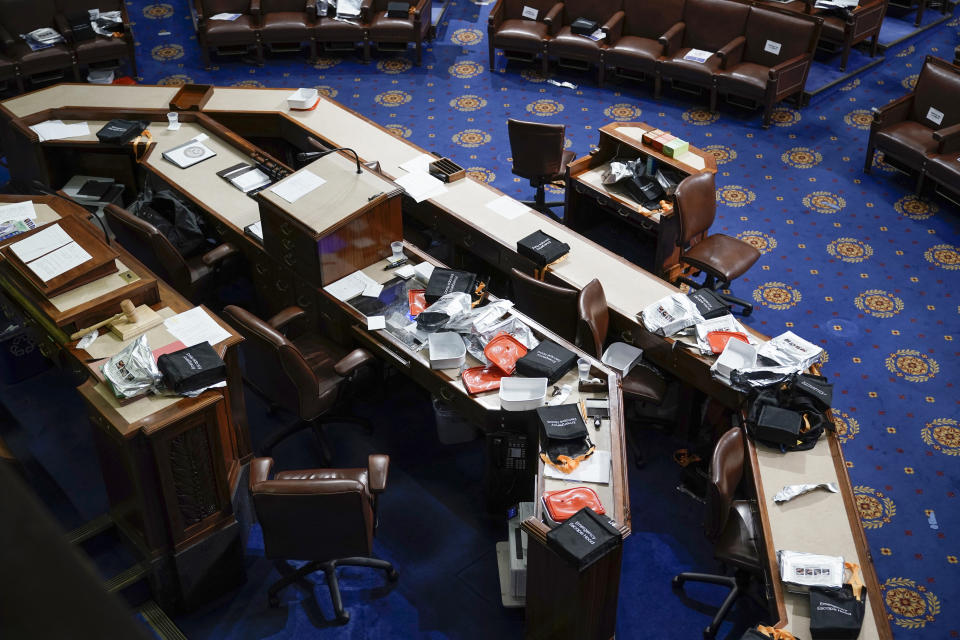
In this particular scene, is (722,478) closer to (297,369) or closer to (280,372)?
(297,369)

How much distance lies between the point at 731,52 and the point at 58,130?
21.1 ft

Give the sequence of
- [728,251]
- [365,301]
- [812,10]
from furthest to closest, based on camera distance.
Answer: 1. [812,10]
2. [728,251]
3. [365,301]

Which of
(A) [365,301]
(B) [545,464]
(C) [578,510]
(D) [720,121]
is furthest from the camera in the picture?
(D) [720,121]

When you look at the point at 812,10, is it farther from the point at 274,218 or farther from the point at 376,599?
the point at 376,599

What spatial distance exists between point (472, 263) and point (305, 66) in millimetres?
4632

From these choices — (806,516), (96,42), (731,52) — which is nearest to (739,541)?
(806,516)

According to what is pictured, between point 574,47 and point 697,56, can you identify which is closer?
point 697,56

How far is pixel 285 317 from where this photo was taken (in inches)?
234

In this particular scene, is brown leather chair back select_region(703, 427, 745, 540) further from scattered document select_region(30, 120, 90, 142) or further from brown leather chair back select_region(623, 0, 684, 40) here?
brown leather chair back select_region(623, 0, 684, 40)

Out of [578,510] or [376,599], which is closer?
[578,510]

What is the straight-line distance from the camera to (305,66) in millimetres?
10414

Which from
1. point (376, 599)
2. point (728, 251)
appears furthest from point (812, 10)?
point (376, 599)

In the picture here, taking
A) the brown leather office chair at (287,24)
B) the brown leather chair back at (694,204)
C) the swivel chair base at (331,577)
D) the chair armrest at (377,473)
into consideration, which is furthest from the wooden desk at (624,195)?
the brown leather office chair at (287,24)

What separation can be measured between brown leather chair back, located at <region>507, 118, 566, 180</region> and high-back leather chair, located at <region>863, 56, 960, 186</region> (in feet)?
10.3
